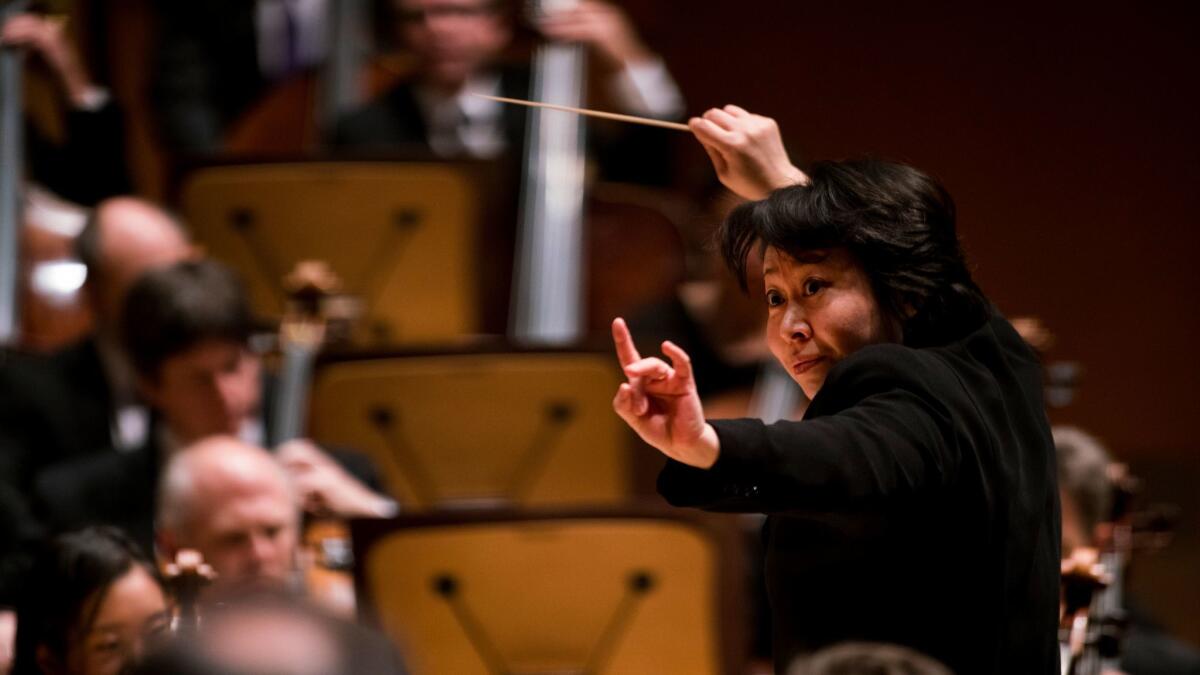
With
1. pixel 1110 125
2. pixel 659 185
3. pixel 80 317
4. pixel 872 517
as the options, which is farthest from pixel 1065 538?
pixel 1110 125

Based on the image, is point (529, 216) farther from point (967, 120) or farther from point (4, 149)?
point (967, 120)

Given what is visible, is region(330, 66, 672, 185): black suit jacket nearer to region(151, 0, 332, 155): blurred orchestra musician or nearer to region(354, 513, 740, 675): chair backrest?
region(151, 0, 332, 155): blurred orchestra musician

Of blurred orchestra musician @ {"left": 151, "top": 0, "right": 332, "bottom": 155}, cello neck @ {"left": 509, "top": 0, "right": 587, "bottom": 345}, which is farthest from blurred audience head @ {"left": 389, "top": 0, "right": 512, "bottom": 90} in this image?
blurred orchestra musician @ {"left": 151, "top": 0, "right": 332, "bottom": 155}

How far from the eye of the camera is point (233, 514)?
231 cm

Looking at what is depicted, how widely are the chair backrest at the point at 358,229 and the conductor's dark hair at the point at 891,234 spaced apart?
1.74 meters

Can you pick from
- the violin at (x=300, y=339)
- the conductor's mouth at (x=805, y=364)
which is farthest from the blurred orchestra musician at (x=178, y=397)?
the conductor's mouth at (x=805, y=364)

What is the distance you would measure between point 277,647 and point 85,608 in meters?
1.10

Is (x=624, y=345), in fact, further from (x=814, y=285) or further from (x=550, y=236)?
(x=550, y=236)

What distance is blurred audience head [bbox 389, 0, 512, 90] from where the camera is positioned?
353 cm

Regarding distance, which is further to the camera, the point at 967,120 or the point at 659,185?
the point at 967,120

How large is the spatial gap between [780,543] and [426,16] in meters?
2.30

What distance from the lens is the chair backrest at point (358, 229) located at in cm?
313

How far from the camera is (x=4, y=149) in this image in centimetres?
341

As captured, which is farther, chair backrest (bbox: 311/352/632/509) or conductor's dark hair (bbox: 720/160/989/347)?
chair backrest (bbox: 311/352/632/509)
